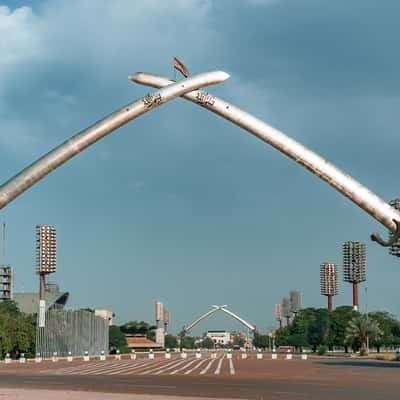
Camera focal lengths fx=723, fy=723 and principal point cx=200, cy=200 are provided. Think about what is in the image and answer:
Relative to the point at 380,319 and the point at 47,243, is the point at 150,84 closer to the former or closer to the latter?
the point at 47,243

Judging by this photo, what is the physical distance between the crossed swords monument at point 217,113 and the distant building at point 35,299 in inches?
5188

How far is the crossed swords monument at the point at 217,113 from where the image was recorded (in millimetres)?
21625

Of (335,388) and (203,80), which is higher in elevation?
(203,80)

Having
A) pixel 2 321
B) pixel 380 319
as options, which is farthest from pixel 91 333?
pixel 380 319

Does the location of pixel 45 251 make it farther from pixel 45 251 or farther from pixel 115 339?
pixel 115 339

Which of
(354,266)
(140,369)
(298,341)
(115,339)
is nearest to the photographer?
(140,369)

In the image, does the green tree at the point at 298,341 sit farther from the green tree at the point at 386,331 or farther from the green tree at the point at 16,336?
the green tree at the point at 16,336

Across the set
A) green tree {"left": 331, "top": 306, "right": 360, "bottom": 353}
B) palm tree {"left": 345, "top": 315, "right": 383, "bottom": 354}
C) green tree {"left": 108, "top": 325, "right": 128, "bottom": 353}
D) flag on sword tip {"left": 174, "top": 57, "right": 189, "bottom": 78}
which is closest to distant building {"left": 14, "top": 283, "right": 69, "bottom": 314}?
green tree {"left": 108, "top": 325, "right": 128, "bottom": 353}

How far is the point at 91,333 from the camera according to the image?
404ft

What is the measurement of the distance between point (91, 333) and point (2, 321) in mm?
32768

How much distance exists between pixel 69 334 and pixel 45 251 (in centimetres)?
1565

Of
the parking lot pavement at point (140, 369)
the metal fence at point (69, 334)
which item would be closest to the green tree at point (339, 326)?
the metal fence at point (69, 334)

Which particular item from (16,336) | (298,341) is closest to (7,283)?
(16,336)

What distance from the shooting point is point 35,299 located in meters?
167
